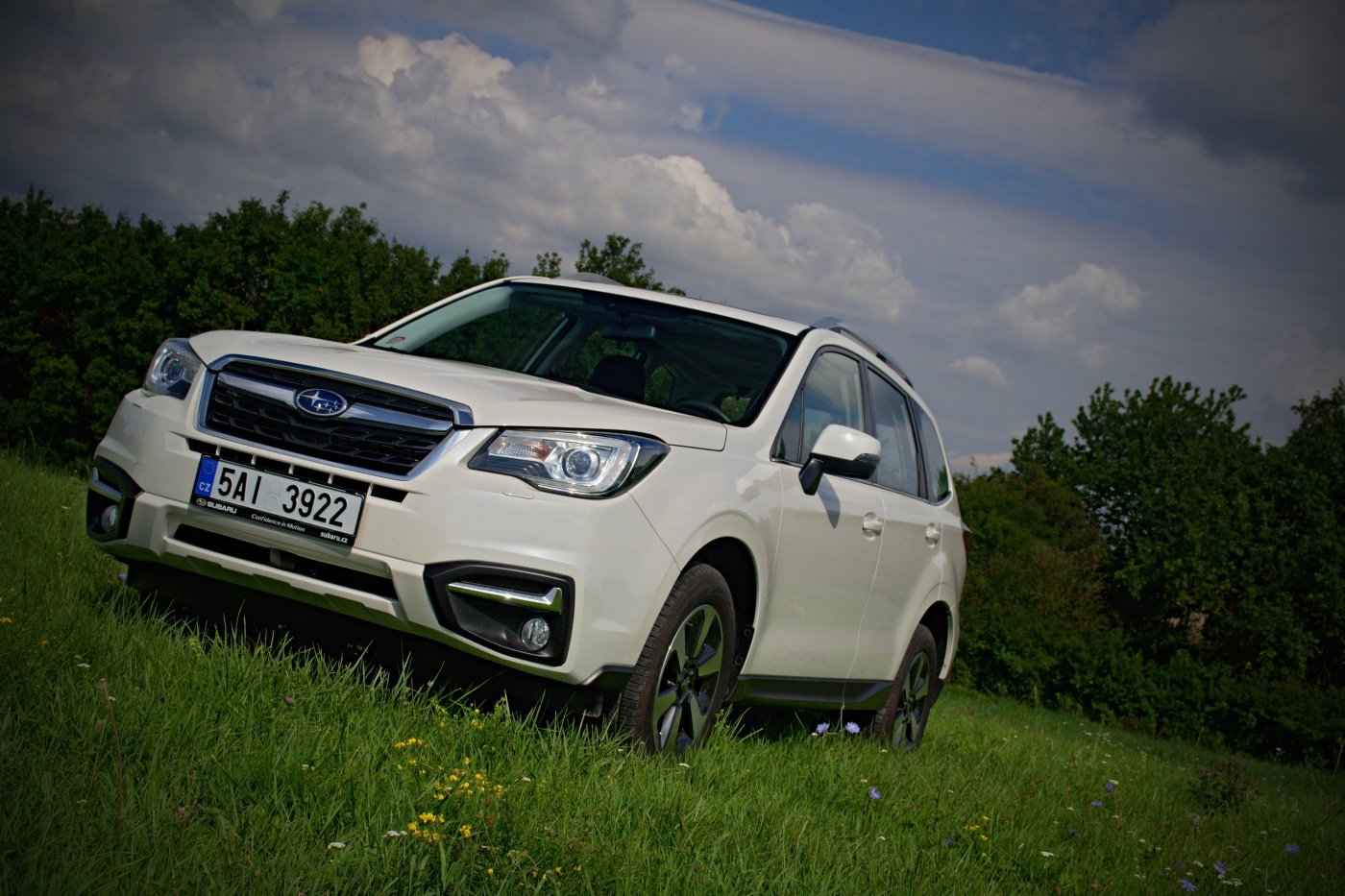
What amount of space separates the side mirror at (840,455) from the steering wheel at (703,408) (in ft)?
1.23

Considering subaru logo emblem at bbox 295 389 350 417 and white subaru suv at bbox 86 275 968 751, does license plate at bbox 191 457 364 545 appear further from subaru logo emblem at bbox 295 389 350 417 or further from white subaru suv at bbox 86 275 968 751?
subaru logo emblem at bbox 295 389 350 417

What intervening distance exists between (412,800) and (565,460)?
1146 mm

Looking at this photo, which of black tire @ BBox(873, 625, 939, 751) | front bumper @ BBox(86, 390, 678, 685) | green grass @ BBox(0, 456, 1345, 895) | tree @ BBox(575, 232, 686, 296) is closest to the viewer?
green grass @ BBox(0, 456, 1345, 895)

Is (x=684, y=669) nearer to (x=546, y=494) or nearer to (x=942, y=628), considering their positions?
(x=546, y=494)

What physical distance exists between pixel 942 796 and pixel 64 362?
66.7 ft

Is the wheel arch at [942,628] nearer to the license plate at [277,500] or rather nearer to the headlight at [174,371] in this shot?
the license plate at [277,500]

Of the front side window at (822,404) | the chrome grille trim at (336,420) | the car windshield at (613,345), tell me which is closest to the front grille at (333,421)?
the chrome grille trim at (336,420)

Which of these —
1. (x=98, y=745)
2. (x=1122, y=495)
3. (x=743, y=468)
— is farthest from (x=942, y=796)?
(x=1122, y=495)

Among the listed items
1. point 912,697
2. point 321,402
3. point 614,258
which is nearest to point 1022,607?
point 614,258

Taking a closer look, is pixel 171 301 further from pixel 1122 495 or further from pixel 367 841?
pixel 1122 495

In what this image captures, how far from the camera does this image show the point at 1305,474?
4950cm

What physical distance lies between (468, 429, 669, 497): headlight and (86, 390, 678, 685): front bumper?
0.12 feet

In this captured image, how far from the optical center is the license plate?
13.0 feet

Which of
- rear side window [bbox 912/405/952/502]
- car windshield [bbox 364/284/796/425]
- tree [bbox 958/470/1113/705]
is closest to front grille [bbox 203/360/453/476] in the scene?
car windshield [bbox 364/284/796/425]
